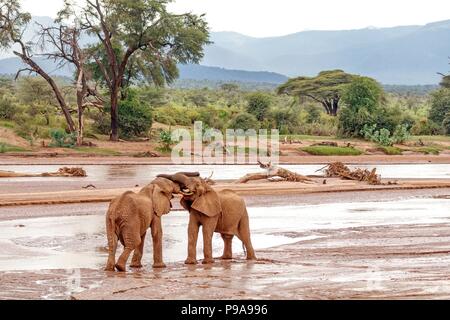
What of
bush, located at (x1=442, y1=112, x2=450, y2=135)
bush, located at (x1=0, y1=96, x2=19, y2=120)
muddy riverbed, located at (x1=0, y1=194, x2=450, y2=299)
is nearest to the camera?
muddy riverbed, located at (x1=0, y1=194, x2=450, y2=299)

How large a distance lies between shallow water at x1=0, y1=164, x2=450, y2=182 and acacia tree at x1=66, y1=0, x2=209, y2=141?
386 inches

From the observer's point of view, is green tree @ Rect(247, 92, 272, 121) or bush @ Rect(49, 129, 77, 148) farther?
green tree @ Rect(247, 92, 272, 121)

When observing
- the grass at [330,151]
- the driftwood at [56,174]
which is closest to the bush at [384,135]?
the grass at [330,151]

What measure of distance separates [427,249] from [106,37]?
35901 millimetres

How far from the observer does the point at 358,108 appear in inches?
2282

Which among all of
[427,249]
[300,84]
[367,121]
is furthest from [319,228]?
[300,84]

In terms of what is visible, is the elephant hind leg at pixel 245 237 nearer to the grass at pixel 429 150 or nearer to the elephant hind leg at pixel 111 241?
the elephant hind leg at pixel 111 241

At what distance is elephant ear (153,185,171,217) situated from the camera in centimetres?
1371

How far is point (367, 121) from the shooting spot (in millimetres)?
56750

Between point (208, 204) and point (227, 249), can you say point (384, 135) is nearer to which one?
point (227, 249)

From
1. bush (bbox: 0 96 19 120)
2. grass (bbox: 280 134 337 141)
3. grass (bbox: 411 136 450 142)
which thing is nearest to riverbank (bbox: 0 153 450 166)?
grass (bbox: 280 134 337 141)

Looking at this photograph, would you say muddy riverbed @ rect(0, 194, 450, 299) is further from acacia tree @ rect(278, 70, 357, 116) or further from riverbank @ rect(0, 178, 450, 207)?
acacia tree @ rect(278, 70, 357, 116)

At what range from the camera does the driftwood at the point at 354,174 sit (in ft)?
109
